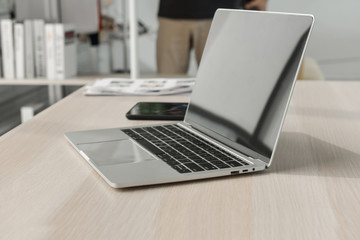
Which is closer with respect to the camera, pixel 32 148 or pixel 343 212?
pixel 343 212

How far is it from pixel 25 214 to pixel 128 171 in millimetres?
152

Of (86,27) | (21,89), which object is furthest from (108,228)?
(86,27)

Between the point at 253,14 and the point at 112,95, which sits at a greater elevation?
the point at 253,14

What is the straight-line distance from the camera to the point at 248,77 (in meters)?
0.80

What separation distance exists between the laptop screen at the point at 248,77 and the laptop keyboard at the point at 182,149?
0.04 metres

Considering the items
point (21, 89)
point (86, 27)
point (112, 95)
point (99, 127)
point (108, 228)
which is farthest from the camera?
point (86, 27)

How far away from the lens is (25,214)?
56 centimetres

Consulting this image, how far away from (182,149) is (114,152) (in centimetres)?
10

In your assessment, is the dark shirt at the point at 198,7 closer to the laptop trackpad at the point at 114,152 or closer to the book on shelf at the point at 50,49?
the book on shelf at the point at 50,49

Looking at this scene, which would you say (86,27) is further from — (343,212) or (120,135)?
(343,212)

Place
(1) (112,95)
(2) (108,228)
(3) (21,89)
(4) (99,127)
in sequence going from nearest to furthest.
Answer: (2) (108,228) < (4) (99,127) < (1) (112,95) < (3) (21,89)

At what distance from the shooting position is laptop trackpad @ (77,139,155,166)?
719mm

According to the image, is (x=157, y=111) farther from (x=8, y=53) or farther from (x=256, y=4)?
→ (x=256, y=4)

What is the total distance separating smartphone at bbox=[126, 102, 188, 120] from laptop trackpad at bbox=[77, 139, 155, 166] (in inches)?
7.3
